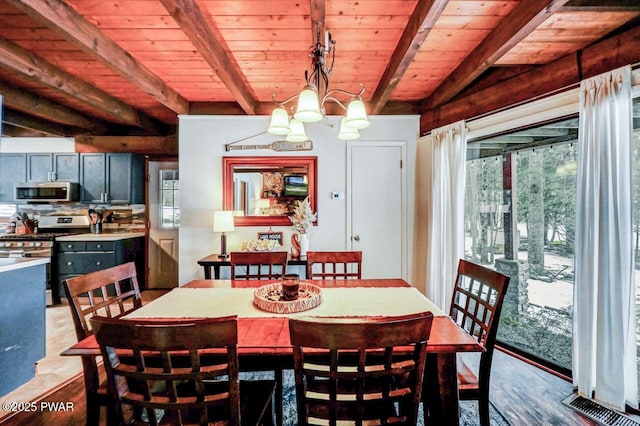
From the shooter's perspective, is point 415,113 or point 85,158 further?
point 85,158

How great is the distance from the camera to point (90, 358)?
1257mm

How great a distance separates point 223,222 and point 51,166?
3182 mm

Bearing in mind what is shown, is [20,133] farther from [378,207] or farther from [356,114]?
[356,114]

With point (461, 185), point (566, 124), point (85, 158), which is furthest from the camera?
point (85, 158)

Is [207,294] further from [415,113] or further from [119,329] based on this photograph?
[415,113]

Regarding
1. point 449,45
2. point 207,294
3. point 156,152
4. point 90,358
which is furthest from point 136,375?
point 156,152

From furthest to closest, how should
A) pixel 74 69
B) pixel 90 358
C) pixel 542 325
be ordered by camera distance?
pixel 74 69
pixel 542 325
pixel 90 358

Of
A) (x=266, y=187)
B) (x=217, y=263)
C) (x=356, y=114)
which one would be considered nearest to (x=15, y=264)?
(x=217, y=263)

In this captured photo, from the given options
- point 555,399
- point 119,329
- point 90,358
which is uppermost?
point 119,329

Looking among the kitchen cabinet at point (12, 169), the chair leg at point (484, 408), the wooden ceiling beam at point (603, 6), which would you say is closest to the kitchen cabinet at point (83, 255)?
the kitchen cabinet at point (12, 169)

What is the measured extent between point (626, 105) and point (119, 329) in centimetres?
293

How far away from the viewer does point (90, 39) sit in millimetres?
2139

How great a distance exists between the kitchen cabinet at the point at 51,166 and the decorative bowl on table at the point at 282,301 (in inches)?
174

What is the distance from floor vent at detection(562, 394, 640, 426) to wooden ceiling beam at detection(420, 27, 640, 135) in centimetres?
224
